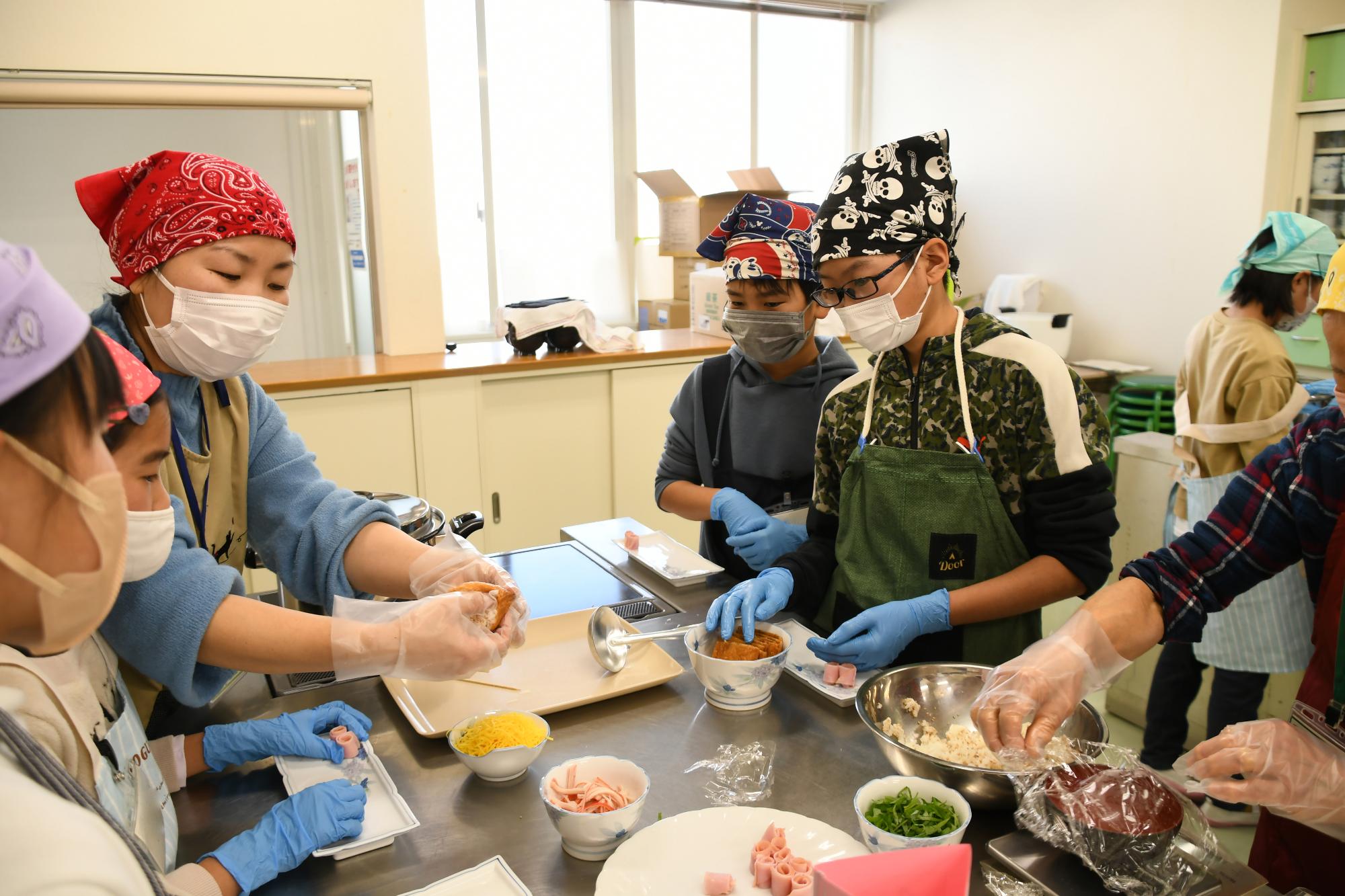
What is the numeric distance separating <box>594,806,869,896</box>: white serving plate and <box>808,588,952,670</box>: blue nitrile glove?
1.31ft

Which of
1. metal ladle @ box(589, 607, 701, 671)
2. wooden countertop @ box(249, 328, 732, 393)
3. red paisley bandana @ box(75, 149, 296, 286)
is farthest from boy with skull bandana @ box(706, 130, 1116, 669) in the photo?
wooden countertop @ box(249, 328, 732, 393)

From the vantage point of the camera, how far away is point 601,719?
1.44 metres

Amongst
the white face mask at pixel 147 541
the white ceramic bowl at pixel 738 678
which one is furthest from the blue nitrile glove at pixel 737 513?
the white face mask at pixel 147 541

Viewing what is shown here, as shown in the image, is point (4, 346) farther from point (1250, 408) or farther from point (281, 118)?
→ point (281, 118)

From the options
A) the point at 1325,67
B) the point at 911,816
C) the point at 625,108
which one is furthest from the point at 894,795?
the point at 625,108

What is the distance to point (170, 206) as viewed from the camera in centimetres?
135

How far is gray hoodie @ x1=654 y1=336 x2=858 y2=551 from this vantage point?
2.19 meters

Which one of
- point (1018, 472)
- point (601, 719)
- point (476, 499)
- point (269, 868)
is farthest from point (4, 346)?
point (476, 499)

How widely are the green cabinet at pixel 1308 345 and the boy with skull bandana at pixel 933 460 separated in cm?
282

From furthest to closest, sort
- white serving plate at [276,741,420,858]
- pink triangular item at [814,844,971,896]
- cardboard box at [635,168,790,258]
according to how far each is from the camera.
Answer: cardboard box at [635,168,790,258], white serving plate at [276,741,420,858], pink triangular item at [814,844,971,896]

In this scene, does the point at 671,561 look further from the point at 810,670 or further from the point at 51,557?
the point at 51,557

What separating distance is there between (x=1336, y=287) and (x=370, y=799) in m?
1.47

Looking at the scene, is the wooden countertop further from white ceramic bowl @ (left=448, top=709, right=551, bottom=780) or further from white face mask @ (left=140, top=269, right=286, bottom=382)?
white ceramic bowl @ (left=448, top=709, right=551, bottom=780)

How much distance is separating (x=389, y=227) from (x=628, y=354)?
1.12 meters
